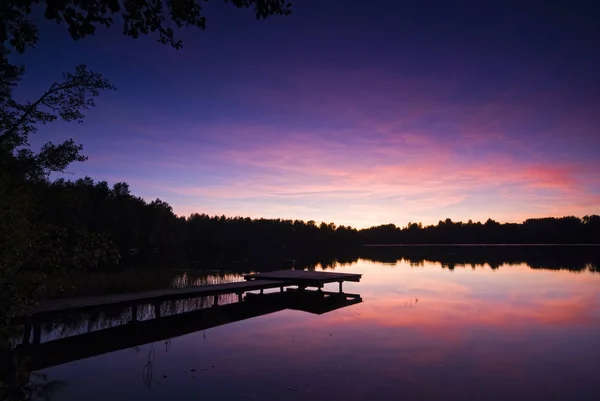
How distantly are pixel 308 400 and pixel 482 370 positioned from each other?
4183 mm

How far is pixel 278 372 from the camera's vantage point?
870cm

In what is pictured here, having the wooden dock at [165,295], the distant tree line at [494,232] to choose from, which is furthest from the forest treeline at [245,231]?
the wooden dock at [165,295]

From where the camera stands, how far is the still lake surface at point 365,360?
7.63m

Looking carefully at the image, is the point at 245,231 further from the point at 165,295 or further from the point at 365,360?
the point at 365,360

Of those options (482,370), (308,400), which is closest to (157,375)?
(308,400)

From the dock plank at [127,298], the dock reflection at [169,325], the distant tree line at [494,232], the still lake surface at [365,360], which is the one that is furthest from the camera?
the distant tree line at [494,232]

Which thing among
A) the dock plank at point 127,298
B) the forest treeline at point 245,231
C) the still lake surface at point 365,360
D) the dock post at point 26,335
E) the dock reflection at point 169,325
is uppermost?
the forest treeline at point 245,231

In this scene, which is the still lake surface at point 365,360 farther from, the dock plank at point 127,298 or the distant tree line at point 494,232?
the distant tree line at point 494,232

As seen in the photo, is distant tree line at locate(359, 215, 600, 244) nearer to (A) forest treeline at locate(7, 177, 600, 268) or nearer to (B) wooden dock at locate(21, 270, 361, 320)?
(A) forest treeline at locate(7, 177, 600, 268)

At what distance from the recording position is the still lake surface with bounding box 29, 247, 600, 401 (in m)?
7.63

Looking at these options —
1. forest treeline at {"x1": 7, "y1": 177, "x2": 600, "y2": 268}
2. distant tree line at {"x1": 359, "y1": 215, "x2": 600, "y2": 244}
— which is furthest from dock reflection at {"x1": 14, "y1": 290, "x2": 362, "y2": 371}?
distant tree line at {"x1": 359, "y1": 215, "x2": 600, "y2": 244}

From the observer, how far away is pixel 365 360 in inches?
378

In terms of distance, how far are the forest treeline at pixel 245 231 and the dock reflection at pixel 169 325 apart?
36733 millimetres

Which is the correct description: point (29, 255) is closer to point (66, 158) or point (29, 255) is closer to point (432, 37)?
point (66, 158)
